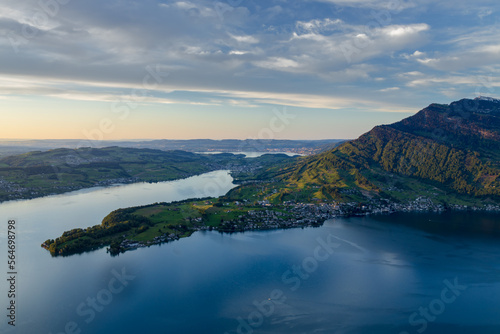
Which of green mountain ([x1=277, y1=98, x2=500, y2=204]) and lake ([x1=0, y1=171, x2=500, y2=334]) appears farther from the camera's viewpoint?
green mountain ([x1=277, y1=98, x2=500, y2=204])

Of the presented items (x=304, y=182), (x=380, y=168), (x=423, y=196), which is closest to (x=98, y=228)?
(x=304, y=182)

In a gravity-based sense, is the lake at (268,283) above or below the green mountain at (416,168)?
below

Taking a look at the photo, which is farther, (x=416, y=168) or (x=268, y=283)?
(x=416, y=168)

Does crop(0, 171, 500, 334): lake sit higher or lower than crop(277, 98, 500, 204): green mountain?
lower

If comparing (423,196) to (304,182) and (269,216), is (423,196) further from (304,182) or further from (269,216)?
(269,216)
